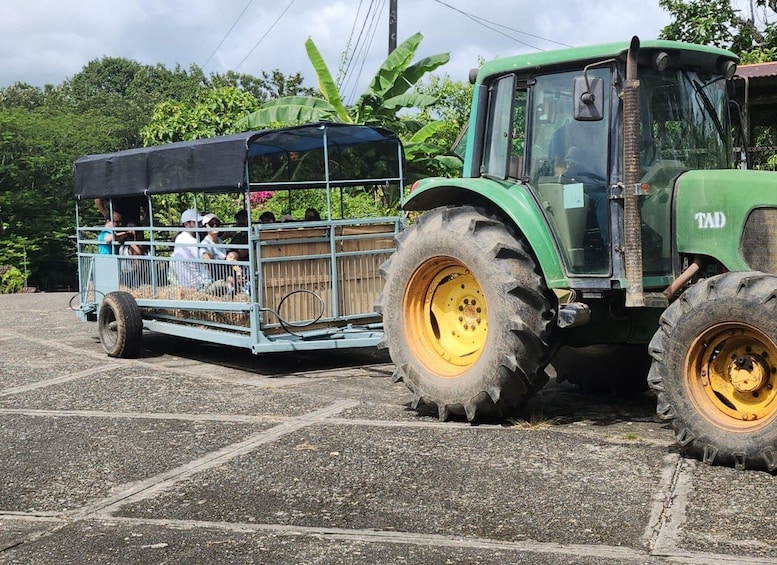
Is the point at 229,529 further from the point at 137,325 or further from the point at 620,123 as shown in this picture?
the point at 137,325

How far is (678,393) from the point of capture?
19.1 ft

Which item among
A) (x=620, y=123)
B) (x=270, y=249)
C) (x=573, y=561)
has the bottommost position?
(x=573, y=561)

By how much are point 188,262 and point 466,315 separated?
3898 millimetres

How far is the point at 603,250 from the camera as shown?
6648 mm

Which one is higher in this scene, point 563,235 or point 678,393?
point 563,235

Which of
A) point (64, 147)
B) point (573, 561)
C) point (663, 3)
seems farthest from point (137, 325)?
point (64, 147)

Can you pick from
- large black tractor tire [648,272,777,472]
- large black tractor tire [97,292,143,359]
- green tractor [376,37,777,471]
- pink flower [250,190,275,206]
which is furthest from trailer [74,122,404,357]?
pink flower [250,190,275,206]

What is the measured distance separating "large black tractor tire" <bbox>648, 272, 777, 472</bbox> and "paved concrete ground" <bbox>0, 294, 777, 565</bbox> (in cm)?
18

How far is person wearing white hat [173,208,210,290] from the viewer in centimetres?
1023

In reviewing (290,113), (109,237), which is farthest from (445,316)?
(290,113)

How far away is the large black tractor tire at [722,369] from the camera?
553 centimetres

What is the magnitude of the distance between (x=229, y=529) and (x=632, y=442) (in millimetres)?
2745

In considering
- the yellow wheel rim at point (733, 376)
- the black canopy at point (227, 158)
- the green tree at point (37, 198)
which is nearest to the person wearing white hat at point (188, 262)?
the black canopy at point (227, 158)

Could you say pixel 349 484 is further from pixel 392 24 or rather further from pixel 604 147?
pixel 392 24
